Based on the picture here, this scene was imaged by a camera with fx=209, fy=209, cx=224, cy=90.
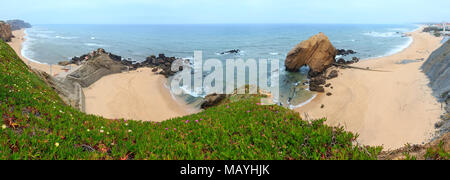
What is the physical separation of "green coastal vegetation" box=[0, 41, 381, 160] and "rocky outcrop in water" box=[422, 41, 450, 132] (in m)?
11.9

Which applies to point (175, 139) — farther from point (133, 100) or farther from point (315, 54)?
point (315, 54)

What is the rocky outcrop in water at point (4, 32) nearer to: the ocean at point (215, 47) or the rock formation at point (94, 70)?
the ocean at point (215, 47)

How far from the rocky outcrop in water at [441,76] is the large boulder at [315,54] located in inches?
412

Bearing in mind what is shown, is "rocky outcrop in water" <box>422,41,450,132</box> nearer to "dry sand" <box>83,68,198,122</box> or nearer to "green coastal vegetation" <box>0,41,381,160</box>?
"green coastal vegetation" <box>0,41,381,160</box>

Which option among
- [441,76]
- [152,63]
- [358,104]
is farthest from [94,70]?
[441,76]

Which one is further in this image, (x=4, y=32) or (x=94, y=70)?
(x=4, y=32)

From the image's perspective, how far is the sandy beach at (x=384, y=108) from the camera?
12.6m

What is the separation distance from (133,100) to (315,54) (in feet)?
81.8

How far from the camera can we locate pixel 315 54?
3022cm

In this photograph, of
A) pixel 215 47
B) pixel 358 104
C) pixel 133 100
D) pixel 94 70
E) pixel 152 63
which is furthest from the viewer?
pixel 215 47

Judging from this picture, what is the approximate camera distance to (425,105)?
1528 centimetres

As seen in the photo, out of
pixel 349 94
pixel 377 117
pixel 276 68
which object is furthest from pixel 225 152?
pixel 276 68
